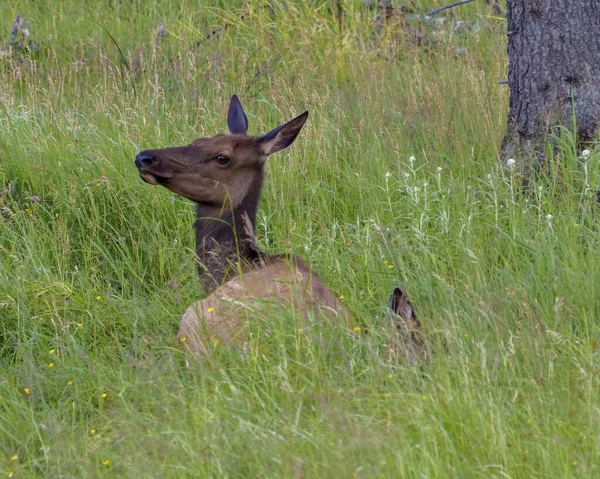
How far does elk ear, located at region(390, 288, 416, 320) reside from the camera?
414cm

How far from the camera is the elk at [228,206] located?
4.75 m

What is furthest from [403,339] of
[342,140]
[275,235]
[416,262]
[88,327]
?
[342,140]

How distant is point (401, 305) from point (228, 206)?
5.94ft

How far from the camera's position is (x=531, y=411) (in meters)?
3.44

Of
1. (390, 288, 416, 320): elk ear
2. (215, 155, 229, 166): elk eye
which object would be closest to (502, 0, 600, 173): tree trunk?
(215, 155, 229, 166): elk eye

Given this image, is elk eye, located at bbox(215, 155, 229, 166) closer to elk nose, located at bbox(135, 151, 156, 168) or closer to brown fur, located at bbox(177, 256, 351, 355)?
elk nose, located at bbox(135, 151, 156, 168)

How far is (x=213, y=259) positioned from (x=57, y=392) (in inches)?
56.3

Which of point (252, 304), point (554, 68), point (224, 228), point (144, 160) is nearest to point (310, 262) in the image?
point (224, 228)

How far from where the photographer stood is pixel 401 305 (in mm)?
4160

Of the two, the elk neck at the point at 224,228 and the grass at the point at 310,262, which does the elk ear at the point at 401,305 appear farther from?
the elk neck at the point at 224,228

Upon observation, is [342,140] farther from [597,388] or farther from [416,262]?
[597,388]

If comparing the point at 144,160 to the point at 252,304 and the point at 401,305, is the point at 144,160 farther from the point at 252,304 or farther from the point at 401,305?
the point at 401,305

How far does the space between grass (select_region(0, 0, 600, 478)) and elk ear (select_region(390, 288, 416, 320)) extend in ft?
0.31

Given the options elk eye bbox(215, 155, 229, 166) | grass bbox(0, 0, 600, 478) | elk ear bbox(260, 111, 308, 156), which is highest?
elk ear bbox(260, 111, 308, 156)
